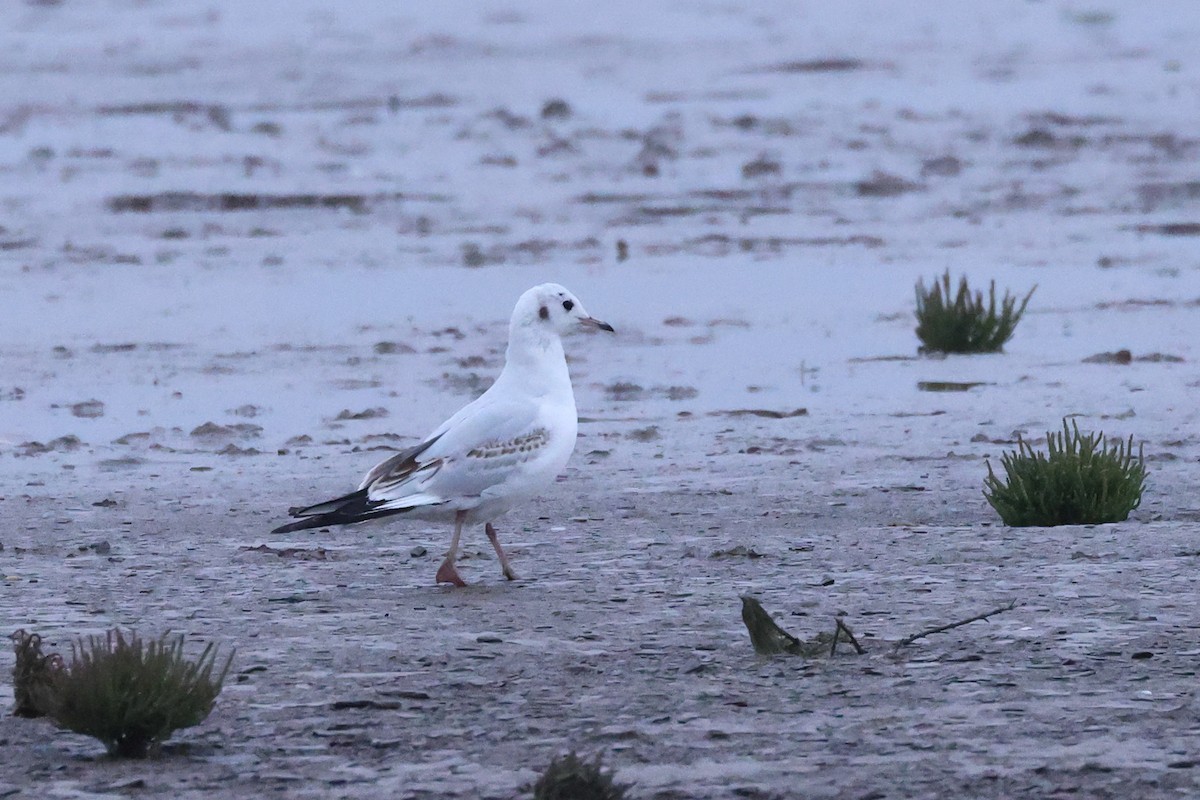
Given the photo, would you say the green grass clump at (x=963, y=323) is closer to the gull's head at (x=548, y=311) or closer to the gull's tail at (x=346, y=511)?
the gull's head at (x=548, y=311)

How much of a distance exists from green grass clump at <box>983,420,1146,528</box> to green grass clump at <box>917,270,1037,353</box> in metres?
5.44

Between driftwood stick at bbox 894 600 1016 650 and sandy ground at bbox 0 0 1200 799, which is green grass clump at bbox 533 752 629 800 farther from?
driftwood stick at bbox 894 600 1016 650

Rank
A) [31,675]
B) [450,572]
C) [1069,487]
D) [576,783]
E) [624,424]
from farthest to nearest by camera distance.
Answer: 1. [624,424]
2. [1069,487]
3. [450,572]
4. [31,675]
5. [576,783]

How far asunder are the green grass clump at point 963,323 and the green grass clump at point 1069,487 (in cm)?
544

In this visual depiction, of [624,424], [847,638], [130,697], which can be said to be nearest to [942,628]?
[847,638]

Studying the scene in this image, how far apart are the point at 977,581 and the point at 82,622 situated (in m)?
3.19

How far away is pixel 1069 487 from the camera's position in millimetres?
9000

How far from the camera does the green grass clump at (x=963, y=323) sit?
47.6 feet

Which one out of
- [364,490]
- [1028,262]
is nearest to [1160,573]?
[364,490]

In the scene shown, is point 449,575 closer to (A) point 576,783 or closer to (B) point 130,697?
(B) point 130,697

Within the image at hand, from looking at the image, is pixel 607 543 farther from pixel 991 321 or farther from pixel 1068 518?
pixel 991 321

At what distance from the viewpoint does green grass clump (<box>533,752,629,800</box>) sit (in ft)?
17.4

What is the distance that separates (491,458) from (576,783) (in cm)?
292

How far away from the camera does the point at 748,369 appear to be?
14359mm
